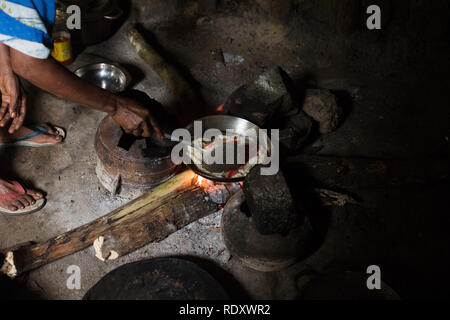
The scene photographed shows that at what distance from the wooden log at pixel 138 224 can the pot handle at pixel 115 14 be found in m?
3.42

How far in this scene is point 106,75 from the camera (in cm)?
524

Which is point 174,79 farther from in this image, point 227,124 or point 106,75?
point 227,124

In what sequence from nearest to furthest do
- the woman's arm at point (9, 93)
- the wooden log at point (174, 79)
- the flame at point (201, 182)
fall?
the woman's arm at point (9, 93) → the flame at point (201, 182) → the wooden log at point (174, 79)

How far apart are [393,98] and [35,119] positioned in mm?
5097

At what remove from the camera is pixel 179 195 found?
3594mm

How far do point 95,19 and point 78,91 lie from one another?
3.24m

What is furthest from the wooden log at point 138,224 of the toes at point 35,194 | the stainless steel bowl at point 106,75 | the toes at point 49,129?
the stainless steel bowl at point 106,75

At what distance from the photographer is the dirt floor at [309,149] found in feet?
11.5

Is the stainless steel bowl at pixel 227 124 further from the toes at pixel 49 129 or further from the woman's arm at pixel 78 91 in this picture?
the toes at pixel 49 129

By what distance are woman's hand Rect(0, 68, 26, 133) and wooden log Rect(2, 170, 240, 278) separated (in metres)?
1.25
